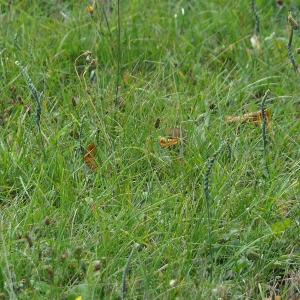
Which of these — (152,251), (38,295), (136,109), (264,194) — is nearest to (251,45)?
(136,109)

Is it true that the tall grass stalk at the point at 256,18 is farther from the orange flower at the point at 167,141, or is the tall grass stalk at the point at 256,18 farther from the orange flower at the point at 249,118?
the orange flower at the point at 167,141

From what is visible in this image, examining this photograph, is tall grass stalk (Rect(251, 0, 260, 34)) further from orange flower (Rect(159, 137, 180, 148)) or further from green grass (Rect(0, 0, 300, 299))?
orange flower (Rect(159, 137, 180, 148))

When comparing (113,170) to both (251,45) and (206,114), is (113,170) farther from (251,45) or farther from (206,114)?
(251,45)

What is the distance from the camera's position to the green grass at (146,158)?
256cm

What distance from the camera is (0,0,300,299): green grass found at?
8.41 ft

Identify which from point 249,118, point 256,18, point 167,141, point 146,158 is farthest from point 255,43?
point 146,158

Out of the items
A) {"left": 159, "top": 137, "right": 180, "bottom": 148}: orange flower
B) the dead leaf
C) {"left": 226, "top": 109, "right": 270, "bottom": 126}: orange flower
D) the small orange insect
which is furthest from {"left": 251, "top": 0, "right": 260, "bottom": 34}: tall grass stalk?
the small orange insect

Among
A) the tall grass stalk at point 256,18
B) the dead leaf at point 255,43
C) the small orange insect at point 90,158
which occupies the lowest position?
the small orange insect at point 90,158

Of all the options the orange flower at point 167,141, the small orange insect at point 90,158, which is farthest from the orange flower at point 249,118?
the small orange insect at point 90,158

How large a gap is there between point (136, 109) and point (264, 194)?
0.75m

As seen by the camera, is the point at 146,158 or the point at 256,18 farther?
the point at 256,18

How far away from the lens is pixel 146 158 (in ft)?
10.4

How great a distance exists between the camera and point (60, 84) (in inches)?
145

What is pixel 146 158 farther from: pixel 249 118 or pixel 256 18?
pixel 256 18
